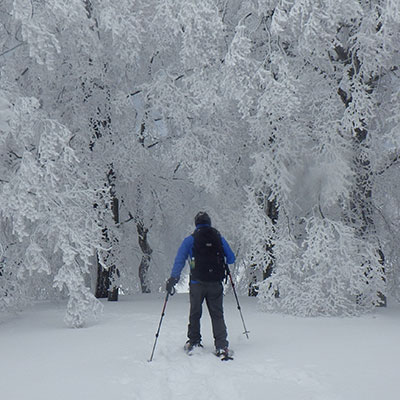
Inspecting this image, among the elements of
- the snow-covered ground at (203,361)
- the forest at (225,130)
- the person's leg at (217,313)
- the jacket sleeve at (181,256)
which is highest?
the forest at (225,130)

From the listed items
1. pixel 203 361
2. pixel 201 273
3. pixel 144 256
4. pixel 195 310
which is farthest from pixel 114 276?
pixel 203 361

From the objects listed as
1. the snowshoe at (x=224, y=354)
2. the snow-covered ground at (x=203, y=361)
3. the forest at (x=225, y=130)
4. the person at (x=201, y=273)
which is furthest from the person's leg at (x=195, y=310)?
the forest at (x=225, y=130)

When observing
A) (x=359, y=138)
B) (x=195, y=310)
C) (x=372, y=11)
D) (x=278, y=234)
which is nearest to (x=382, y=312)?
(x=278, y=234)

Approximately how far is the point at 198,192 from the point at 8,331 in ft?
24.5

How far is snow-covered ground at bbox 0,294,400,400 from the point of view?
5328mm

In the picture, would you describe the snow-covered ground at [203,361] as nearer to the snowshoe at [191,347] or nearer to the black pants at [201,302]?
the snowshoe at [191,347]

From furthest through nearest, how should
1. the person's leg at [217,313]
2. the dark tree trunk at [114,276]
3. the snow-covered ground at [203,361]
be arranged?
the dark tree trunk at [114,276] < the person's leg at [217,313] < the snow-covered ground at [203,361]

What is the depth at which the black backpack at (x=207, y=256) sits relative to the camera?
718cm

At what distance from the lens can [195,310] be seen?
23.7ft

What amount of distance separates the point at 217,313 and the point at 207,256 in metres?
0.77

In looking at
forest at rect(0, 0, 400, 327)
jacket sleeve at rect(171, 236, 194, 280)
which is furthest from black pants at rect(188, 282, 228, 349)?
forest at rect(0, 0, 400, 327)

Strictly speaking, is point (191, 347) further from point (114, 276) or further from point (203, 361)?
point (114, 276)

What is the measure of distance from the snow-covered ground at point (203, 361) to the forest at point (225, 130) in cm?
102

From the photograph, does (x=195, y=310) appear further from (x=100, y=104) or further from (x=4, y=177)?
(x=100, y=104)
